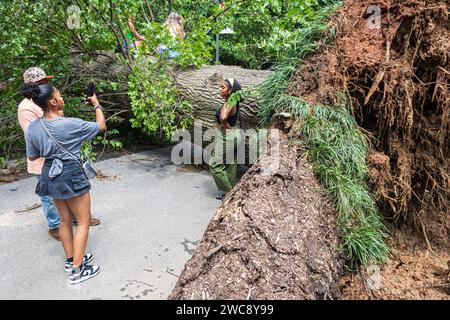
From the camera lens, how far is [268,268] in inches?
92.8

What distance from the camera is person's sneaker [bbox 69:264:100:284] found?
136 inches

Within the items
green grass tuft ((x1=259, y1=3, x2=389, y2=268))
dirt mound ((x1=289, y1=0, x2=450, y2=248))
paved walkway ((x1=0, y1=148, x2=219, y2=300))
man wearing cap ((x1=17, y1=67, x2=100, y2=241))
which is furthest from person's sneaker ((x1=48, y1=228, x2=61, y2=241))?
dirt mound ((x1=289, y1=0, x2=450, y2=248))

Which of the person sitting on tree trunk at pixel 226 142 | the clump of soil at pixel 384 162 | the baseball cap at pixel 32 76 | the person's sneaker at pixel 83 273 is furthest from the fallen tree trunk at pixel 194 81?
the person's sneaker at pixel 83 273

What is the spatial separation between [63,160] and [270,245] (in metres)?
1.93

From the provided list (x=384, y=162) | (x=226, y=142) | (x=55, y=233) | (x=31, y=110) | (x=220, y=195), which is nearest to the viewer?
(x=384, y=162)

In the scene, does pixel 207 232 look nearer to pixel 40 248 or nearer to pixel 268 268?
pixel 268 268

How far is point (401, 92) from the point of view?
352 cm

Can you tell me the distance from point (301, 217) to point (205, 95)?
3352mm

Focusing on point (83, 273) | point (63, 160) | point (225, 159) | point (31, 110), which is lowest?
point (83, 273)

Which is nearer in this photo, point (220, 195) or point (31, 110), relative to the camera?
point (31, 110)

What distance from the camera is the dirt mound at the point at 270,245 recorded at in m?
2.28

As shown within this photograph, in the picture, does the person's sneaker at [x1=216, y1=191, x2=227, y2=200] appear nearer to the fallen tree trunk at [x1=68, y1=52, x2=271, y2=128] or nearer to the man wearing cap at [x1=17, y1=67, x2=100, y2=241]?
the fallen tree trunk at [x1=68, y1=52, x2=271, y2=128]

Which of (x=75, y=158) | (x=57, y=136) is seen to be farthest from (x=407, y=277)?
(x=57, y=136)

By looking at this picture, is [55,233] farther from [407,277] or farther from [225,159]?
[407,277]
